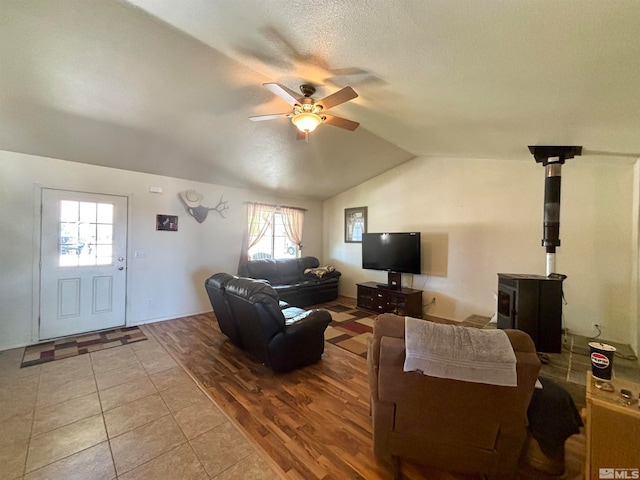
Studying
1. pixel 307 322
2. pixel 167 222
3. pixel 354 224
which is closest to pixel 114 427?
pixel 307 322

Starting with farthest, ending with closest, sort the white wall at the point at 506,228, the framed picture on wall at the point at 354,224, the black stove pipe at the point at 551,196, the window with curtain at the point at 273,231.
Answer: the framed picture on wall at the point at 354,224, the window with curtain at the point at 273,231, the white wall at the point at 506,228, the black stove pipe at the point at 551,196

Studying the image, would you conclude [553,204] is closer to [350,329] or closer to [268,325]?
[350,329]

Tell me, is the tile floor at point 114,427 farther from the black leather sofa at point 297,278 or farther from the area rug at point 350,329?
the black leather sofa at point 297,278

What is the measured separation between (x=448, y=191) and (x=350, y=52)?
3.53m

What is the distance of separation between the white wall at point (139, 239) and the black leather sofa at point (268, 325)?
A: 6.07ft

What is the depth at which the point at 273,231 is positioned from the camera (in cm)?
609

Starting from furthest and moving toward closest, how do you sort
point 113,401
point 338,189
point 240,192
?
point 338,189
point 240,192
point 113,401

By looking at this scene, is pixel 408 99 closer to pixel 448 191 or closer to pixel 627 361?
pixel 448 191

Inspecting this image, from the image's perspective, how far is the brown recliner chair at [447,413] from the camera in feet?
4.32

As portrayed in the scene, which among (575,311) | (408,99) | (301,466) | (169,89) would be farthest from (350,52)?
(575,311)

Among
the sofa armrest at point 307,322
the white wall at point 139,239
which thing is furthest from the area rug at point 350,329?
the white wall at point 139,239

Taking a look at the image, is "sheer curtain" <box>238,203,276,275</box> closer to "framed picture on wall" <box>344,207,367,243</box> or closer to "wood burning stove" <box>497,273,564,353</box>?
"framed picture on wall" <box>344,207,367,243</box>

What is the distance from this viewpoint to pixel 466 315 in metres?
4.42

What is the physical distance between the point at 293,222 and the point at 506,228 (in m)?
4.25
